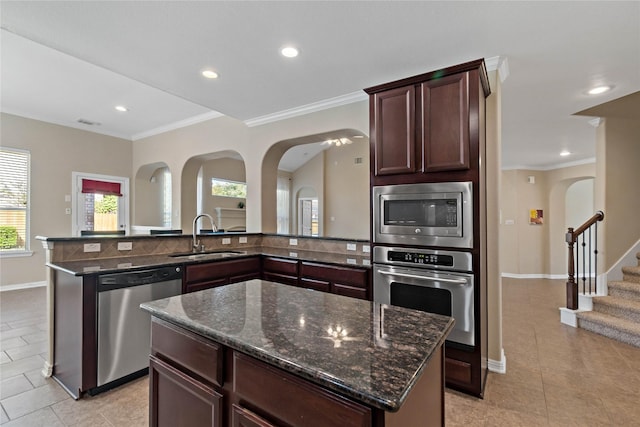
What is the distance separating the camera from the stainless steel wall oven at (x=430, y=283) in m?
2.18

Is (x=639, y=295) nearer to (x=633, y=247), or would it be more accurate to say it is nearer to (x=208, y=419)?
(x=633, y=247)

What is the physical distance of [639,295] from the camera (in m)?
3.63

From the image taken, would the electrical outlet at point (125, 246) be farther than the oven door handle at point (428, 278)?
Yes

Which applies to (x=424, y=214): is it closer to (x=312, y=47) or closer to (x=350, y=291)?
(x=350, y=291)

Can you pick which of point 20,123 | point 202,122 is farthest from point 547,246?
point 20,123

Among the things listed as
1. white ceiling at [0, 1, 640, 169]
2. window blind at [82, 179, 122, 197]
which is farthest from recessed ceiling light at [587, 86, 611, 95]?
window blind at [82, 179, 122, 197]

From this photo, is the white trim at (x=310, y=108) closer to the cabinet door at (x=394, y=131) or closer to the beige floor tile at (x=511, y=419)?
Result: the cabinet door at (x=394, y=131)

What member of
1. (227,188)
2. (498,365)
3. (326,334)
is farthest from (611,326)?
(227,188)

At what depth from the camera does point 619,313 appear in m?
3.55

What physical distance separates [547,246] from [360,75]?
676 centimetres

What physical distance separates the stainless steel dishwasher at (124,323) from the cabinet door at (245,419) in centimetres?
170

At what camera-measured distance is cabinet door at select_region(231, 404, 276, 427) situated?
92cm

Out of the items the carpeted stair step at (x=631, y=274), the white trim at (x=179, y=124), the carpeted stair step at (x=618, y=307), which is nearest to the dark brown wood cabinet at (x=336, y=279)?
the white trim at (x=179, y=124)

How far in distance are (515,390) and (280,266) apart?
7.44 feet
